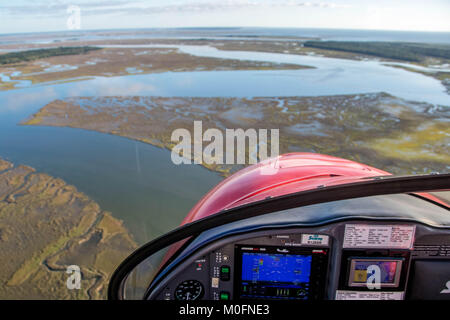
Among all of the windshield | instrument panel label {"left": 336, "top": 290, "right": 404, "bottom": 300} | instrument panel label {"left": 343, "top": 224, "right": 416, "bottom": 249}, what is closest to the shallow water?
the windshield

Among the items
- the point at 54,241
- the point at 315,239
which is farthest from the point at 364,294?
the point at 54,241

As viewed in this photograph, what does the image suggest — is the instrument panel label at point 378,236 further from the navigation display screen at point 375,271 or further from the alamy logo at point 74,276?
the alamy logo at point 74,276

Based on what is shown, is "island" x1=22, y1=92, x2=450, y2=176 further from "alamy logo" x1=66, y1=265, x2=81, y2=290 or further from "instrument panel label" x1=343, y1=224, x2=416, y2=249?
"instrument panel label" x1=343, y1=224, x2=416, y2=249

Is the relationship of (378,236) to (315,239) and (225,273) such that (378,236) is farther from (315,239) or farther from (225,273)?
(225,273)
